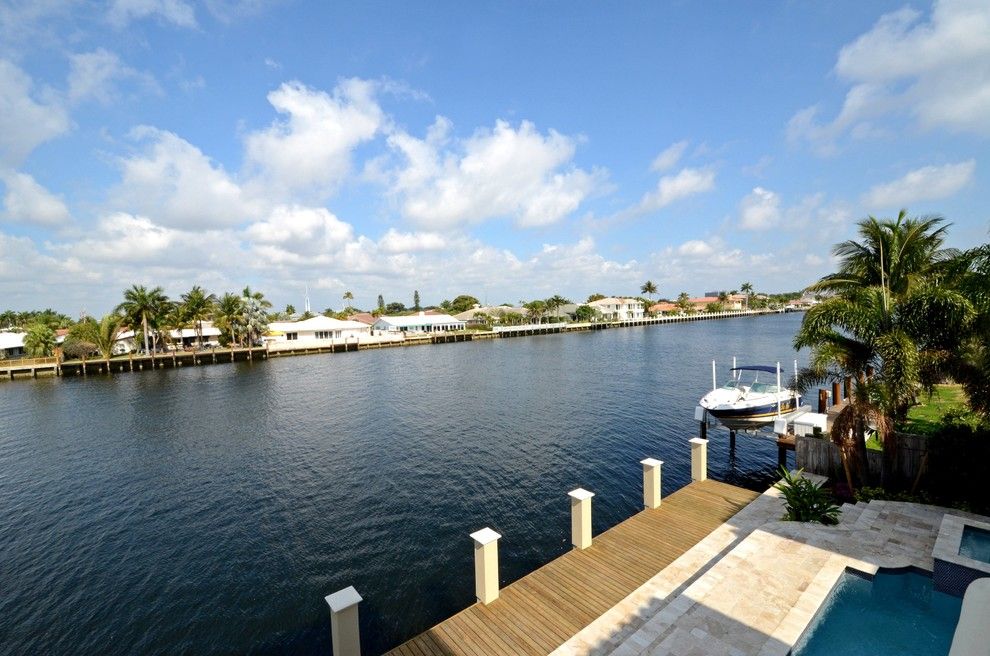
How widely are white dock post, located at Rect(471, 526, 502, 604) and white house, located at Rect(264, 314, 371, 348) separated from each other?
73075 mm

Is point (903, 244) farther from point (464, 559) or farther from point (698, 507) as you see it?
point (464, 559)

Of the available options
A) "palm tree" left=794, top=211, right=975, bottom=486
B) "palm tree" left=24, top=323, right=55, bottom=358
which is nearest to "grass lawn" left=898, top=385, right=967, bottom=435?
"palm tree" left=794, top=211, right=975, bottom=486

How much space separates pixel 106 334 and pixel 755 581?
79.3 m

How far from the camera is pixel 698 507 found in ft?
39.4

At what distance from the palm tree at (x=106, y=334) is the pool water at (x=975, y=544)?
80.8 meters

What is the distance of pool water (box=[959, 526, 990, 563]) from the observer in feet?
27.0

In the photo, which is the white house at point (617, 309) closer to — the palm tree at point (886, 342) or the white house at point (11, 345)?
the white house at point (11, 345)

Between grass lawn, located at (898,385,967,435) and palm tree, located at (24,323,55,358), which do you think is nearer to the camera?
grass lawn, located at (898,385,967,435)

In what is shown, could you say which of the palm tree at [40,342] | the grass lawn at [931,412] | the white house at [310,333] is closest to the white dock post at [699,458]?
the grass lawn at [931,412]

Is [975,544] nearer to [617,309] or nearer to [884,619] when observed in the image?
[884,619]

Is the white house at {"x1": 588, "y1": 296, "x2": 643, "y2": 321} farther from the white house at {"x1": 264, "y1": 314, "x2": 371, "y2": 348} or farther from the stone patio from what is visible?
the stone patio

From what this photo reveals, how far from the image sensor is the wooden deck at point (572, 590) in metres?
7.27

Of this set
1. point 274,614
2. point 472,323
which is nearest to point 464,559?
point 274,614

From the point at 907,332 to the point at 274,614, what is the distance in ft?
56.5
